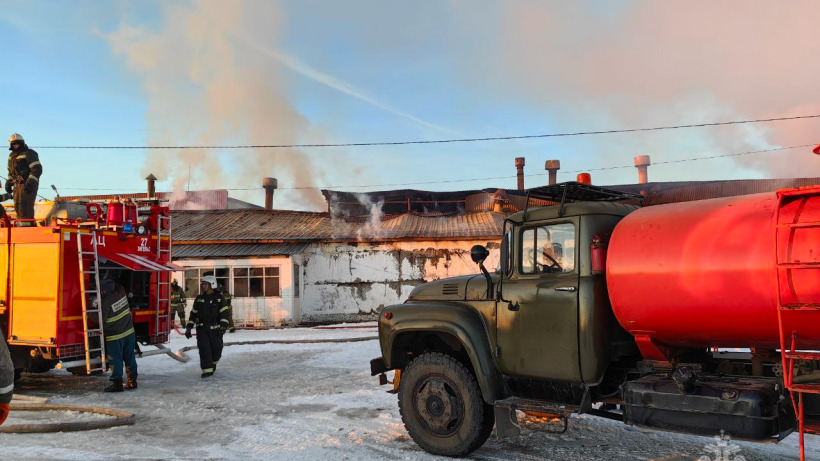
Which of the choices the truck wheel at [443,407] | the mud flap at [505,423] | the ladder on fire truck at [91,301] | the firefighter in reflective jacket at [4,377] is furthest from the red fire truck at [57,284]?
the mud flap at [505,423]

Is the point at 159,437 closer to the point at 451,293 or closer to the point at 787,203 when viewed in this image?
the point at 451,293

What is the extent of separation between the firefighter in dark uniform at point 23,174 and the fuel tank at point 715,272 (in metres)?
9.78

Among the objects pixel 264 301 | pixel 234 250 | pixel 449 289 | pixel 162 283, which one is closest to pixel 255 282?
pixel 264 301

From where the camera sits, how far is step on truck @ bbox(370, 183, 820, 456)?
369 cm

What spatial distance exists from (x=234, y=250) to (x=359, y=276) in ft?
15.6

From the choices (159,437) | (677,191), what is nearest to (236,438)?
(159,437)

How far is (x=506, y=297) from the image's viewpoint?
17.1 ft

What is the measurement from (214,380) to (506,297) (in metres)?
6.62

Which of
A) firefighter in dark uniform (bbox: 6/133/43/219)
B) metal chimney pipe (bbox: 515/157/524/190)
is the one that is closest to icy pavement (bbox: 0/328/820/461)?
firefighter in dark uniform (bbox: 6/133/43/219)

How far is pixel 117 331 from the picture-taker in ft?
28.8

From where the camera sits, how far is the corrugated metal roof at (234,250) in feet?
66.9

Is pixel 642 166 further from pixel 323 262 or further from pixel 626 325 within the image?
pixel 626 325

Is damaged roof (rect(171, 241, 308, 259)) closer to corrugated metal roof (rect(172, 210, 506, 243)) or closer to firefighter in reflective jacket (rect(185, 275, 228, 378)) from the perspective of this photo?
corrugated metal roof (rect(172, 210, 506, 243))

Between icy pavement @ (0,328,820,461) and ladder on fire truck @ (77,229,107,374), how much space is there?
23.2 inches
